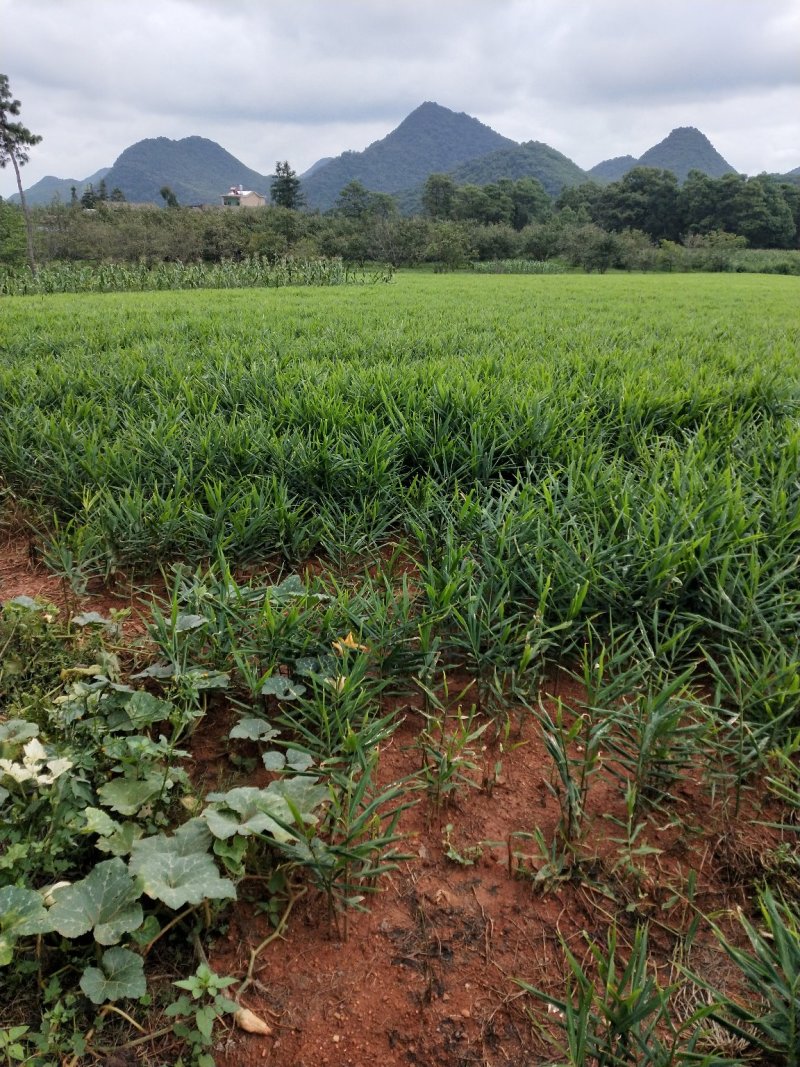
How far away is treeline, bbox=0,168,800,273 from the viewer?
3556 centimetres

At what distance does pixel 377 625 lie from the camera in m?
1.73

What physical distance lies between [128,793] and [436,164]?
635 ft

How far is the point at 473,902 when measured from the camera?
115cm

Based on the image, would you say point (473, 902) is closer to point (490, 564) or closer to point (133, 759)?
point (133, 759)

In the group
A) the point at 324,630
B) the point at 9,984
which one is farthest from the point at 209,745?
the point at 9,984

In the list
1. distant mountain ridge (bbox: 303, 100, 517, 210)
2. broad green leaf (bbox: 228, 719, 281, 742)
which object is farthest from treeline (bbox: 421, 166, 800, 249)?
distant mountain ridge (bbox: 303, 100, 517, 210)

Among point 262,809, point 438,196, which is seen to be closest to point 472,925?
point 262,809

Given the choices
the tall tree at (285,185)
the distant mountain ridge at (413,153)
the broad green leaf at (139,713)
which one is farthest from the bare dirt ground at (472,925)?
the distant mountain ridge at (413,153)

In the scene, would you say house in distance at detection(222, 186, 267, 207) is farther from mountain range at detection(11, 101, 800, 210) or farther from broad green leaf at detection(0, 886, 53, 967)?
broad green leaf at detection(0, 886, 53, 967)

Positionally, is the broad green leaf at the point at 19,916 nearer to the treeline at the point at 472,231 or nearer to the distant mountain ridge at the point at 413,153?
the treeline at the point at 472,231

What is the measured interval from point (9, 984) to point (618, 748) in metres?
1.23

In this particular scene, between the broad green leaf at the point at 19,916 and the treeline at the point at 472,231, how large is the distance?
32.7 meters

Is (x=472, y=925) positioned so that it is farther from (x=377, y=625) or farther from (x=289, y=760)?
(x=377, y=625)

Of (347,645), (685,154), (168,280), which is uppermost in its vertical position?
(685,154)
